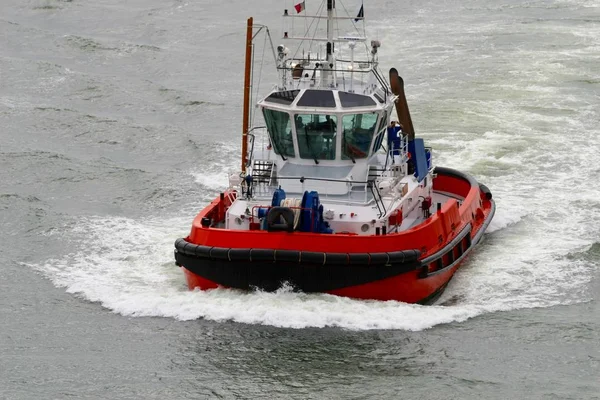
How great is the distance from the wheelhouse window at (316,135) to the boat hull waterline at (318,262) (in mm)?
1805

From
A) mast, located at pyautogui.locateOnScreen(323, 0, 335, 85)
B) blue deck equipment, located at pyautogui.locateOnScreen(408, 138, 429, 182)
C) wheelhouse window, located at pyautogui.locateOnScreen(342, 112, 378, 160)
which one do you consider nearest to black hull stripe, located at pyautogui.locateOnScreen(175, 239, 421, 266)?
wheelhouse window, located at pyautogui.locateOnScreen(342, 112, 378, 160)

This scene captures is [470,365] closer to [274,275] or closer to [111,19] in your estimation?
[274,275]

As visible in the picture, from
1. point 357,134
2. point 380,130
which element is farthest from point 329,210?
point 380,130

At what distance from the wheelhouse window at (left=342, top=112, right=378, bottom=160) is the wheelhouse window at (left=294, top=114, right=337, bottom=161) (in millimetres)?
175

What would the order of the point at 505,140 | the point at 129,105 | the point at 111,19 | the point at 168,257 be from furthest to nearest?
1. the point at 111,19
2. the point at 129,105
3. the point at 505,140
4. the point at 168,257

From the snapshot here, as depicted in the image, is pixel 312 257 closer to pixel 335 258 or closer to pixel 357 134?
pixel 335 258

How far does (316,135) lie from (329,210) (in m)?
1.38

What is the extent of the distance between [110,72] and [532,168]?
40.7 feet

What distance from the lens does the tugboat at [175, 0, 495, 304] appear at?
16.5m

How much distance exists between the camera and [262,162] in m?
18.7

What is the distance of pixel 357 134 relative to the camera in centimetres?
1811

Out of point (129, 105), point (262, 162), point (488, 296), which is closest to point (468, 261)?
point (488, 296)

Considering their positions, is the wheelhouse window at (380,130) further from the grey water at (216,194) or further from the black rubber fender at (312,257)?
the black rubber fender at (312,257)

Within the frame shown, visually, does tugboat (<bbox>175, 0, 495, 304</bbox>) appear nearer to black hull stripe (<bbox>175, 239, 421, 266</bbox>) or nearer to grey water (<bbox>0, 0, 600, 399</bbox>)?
black hull stripe (<bbox>175, 239, 421, 266</bbox>)
